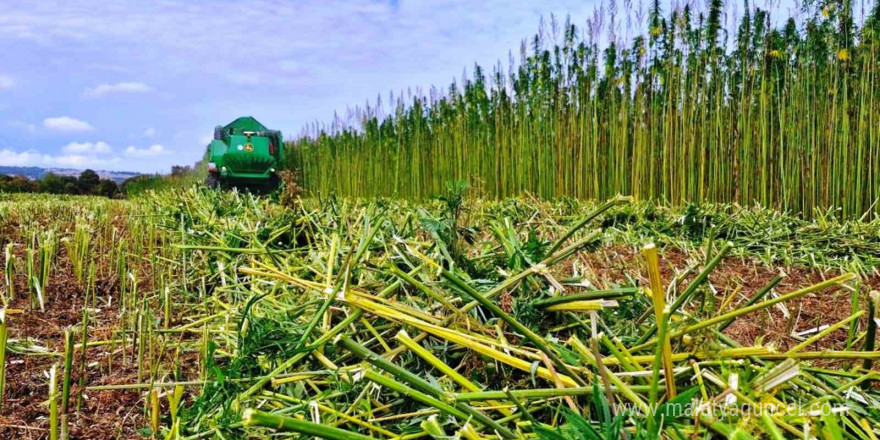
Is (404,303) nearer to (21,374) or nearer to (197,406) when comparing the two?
(197,406)

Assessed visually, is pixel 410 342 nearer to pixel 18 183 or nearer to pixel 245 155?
pixel 245 155

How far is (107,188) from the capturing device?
41.4 feet

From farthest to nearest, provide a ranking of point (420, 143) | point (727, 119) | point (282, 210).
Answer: point (420, 143), point (727, 119), point (282, 210)

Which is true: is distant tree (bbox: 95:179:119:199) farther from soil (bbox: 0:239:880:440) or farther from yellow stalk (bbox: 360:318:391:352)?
yellow stalk (bbox: 360:318:391:352)

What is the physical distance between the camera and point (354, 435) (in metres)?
0.73

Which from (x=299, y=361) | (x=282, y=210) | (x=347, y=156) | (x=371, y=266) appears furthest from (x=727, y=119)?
(x=347, y=156)

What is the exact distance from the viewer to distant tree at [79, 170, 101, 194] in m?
12.3

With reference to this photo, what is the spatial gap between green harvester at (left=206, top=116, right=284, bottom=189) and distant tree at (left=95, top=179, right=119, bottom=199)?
13.0 feet

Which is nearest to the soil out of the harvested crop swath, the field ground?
the field ground

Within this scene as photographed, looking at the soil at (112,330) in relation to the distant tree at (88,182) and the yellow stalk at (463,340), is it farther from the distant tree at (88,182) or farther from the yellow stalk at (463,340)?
the distant tree at (88,182)

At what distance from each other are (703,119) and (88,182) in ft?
40.5

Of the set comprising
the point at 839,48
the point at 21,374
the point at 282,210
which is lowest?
the point at 21,374

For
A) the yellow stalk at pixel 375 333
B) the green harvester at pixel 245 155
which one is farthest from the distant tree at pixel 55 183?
the yellow stalk at pixel 375 333

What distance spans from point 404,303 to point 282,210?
48.2 inches
